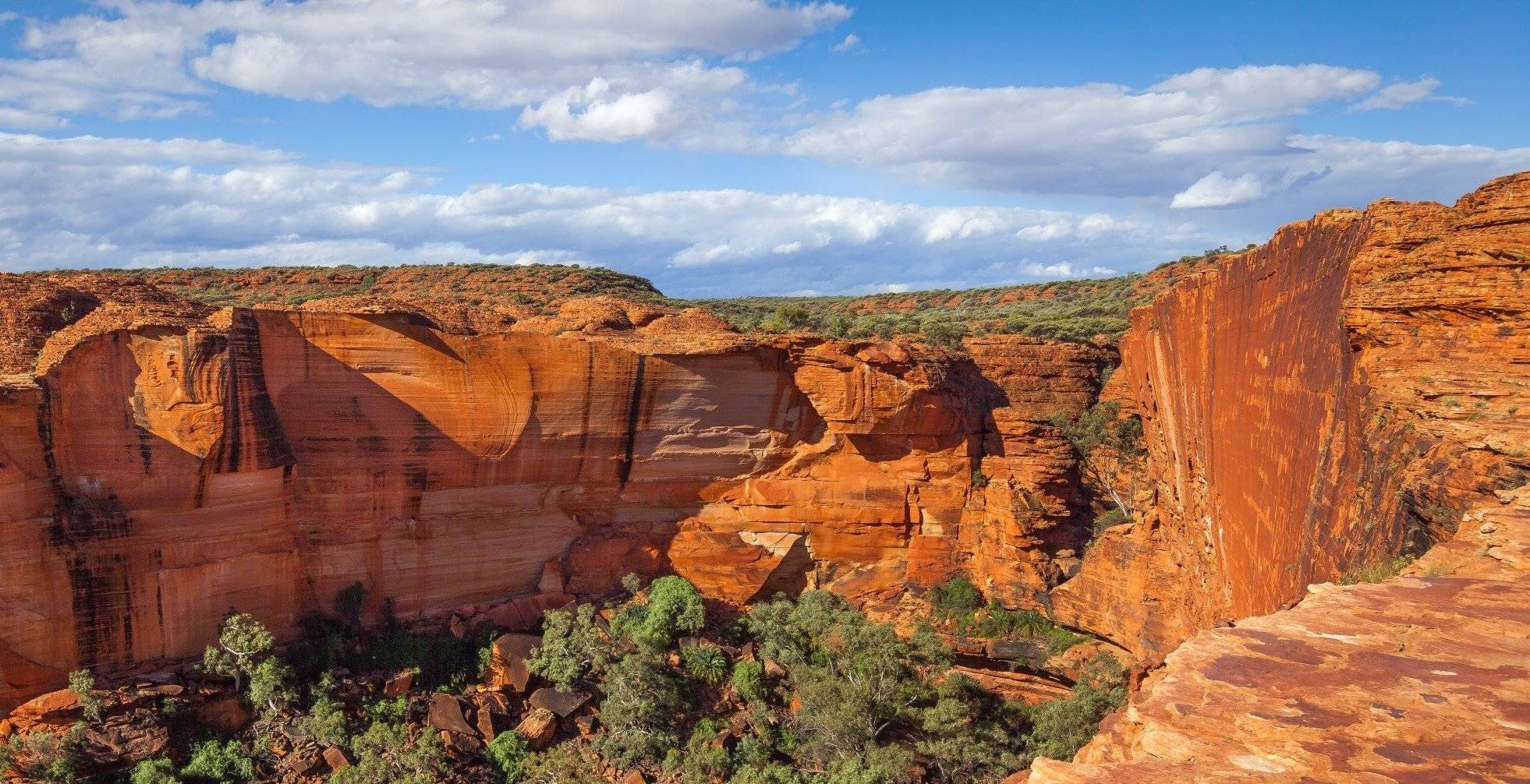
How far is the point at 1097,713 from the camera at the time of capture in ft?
62.3

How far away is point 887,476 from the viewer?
23891 mm

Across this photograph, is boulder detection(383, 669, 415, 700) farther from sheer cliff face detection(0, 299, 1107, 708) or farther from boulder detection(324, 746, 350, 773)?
sheer cliff face detection(0, 299, 1107, 708)

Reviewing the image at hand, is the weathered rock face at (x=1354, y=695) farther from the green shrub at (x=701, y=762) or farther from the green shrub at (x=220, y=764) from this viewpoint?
the green shrub at (x=220, y=764)

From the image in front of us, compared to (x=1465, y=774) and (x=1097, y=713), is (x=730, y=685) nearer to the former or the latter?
(x=1097, y=713)

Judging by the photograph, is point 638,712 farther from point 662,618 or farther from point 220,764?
point 220,764

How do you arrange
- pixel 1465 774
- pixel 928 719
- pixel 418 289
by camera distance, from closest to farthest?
pixel 1465 774 → pixel 928 719 → pixel 418 289

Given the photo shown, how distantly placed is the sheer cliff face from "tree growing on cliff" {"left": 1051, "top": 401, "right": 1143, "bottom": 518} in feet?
2.35

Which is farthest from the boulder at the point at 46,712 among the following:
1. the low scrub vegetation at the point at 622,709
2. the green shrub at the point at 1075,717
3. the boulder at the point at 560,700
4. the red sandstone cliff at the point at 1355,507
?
the red sandstone cliff at the point at 1355,507

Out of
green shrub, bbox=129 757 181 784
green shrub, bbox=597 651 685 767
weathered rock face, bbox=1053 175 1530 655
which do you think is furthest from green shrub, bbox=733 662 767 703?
green shrub, bbox=129 757 181 784

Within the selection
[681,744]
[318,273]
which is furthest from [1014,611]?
[318,273]

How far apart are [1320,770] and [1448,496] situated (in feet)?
13.0

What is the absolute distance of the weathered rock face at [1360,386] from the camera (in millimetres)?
7406

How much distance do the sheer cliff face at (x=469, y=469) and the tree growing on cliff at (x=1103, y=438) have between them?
0.72 metres

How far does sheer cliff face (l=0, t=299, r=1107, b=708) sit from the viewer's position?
53.9ft
